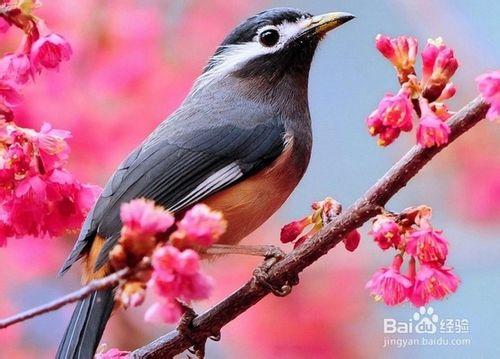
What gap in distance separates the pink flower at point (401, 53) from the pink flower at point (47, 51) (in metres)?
0.51

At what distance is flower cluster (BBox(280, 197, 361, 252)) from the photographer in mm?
1602

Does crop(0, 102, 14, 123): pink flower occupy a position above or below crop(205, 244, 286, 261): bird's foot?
below

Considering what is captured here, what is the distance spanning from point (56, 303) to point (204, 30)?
7.63ft

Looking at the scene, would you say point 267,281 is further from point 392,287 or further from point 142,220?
point 142,220

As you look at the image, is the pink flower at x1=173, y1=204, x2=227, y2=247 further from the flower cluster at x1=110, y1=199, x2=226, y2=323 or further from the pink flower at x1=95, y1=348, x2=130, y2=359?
the pink flower at x1=95, y1=348, x2=130, y2=359

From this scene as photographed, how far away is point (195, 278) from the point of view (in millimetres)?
1104

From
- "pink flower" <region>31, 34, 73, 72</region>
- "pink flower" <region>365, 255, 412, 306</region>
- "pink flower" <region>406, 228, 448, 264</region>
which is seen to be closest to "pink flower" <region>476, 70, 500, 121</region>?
"pink flower" <region>406, 228, 448, 264</region>

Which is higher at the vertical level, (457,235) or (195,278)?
(457,235)

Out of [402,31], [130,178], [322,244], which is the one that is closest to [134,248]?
[322,244]

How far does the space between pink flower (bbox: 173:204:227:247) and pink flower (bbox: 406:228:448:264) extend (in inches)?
16.0

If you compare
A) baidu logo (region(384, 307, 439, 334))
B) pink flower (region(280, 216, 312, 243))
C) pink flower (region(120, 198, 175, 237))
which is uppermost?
baidu logo (region(384, 307, 439, 334))

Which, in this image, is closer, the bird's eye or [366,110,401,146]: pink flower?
[366,110,401,146]: pink flower

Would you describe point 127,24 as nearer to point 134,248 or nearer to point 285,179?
point 285,179

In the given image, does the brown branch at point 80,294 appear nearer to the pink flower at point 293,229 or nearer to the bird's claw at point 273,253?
the pink flower at point 293,229
